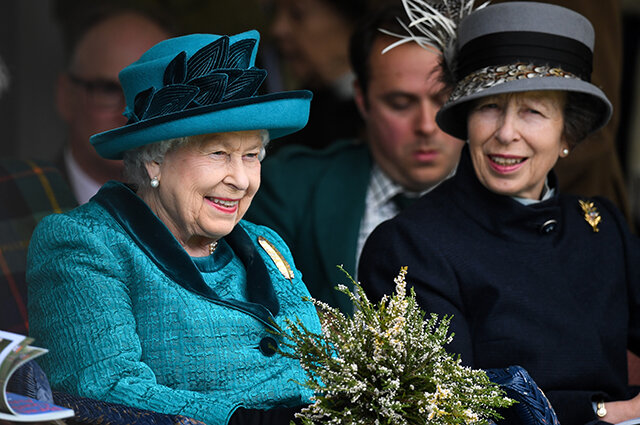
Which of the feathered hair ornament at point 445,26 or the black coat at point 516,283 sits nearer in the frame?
the black coat at point 516,283

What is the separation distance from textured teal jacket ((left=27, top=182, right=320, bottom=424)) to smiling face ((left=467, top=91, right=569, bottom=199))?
0.93 m

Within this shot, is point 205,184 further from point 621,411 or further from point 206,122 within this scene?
point 621,411

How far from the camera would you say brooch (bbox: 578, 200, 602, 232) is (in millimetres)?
2883

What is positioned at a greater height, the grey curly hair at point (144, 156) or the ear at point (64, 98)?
the ear at point (64, 98)

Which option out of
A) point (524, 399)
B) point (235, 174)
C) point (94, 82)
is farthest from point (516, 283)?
point (94, 82)

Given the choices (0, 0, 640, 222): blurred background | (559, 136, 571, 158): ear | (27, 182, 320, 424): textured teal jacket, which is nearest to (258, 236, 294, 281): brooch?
(27, 182, 320, 424): textured teal jacket

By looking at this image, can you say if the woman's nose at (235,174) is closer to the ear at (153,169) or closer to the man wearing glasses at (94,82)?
the ear at (153,169)

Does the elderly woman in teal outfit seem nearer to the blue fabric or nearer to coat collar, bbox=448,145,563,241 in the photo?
the blue fabric

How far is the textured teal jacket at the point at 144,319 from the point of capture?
1999 mm

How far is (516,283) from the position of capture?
2654 mm

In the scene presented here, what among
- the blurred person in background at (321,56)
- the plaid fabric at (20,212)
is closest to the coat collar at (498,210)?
the plaid fabric at (20,212)

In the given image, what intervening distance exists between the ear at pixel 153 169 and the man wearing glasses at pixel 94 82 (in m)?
0.89

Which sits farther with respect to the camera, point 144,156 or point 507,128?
point 507,128

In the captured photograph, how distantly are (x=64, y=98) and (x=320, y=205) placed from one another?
1181 mm
